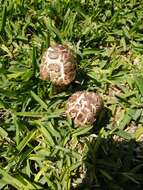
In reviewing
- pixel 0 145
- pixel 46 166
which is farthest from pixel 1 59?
pixel 46 166

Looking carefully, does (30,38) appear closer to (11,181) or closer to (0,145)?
(0,145)

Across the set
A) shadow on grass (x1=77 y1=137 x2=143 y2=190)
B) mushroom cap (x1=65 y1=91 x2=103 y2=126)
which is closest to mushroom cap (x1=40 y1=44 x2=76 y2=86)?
mushroom cap (x1=65 y1=91 x2=103 y2=126)

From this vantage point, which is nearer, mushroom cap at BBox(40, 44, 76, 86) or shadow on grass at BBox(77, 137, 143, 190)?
shadow on grass at BBox(77, 137, 143, 190)

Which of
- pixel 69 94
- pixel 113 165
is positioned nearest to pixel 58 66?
pixel 69 94

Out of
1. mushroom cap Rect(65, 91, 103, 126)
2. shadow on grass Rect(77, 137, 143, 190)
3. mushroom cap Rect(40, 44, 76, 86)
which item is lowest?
shadow on grass Rect(77, 137, 143, 190)

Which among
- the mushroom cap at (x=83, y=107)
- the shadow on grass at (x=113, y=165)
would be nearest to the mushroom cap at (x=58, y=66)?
the mushroom cap at (x=83, y=107)

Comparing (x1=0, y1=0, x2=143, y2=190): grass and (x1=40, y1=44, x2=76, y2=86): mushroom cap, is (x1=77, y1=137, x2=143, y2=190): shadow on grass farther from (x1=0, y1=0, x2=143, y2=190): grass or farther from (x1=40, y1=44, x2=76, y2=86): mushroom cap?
(x1=40, y1=44, x2=76, y2=86): mushroom cap

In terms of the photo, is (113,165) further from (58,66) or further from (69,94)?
(58,66)
